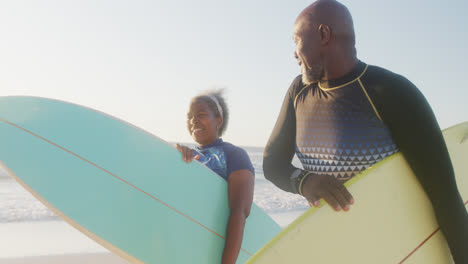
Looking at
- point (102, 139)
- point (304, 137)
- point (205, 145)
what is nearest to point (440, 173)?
point (304, 137)

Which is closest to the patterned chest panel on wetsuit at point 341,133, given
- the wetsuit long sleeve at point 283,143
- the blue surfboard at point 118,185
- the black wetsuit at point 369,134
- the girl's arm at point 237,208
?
the black wetsuit at point 369,134

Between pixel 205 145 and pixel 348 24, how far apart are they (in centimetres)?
164

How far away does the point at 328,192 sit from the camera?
1008mm

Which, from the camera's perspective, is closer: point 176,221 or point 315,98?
point 315,98

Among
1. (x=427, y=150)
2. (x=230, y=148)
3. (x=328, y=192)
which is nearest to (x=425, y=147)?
(x=427, y=150)

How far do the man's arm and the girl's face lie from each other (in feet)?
5.58

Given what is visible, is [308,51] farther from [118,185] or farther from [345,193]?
[118,185]

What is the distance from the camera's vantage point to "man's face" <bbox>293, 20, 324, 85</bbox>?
3.59ft

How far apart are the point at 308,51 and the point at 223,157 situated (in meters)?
1.44

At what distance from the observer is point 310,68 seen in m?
1.13

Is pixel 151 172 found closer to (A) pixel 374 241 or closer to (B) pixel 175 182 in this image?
(B) pixel 175 182

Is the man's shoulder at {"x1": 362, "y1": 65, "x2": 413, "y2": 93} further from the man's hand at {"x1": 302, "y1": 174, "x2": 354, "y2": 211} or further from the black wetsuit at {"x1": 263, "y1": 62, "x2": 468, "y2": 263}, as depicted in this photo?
the man's hand at {"x1": 302, "y1": 174, "x2": 354, "y2": 211}

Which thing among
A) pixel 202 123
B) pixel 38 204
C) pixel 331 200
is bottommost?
pixel 38 204

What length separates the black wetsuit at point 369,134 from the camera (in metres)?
0.92
